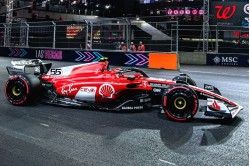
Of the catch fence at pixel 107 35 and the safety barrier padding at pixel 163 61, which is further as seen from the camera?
the catch fence at pixel 107 35

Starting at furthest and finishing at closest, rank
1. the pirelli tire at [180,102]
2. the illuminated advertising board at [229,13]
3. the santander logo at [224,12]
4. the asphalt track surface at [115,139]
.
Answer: the santander logo at [224,12]
the illuminated advertising board at [229,13]
the pirelli tire at [180,102]
the asphalt track surface at [115,139]

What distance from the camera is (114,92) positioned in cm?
503

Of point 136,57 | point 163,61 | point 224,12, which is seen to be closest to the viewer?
point 163,61

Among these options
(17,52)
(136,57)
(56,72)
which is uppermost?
(17,52)

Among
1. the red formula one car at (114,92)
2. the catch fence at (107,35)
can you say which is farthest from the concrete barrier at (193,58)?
the red formula one car at (114,92)

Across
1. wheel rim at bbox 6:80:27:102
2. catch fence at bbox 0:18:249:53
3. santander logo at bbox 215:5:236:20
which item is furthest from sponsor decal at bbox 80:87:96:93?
santander logo at bbox 215:5:236:20

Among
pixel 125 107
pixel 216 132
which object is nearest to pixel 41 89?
pixel 125 107

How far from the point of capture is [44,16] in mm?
47969

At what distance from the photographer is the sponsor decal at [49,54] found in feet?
48.0

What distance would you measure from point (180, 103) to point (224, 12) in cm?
1917

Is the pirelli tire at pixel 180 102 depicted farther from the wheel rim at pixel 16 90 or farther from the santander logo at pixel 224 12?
the santander logo at pixel 224 12

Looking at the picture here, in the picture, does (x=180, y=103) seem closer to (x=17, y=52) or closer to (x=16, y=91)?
(x=16, y=91)

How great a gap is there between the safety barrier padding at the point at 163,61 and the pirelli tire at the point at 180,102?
718 cm

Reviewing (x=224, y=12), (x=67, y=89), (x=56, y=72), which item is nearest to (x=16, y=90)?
(x=56, y=72)
